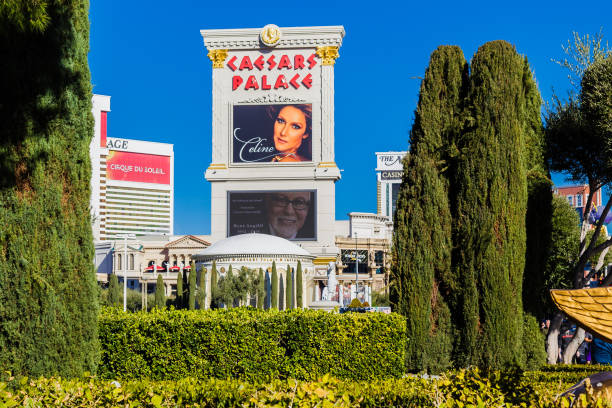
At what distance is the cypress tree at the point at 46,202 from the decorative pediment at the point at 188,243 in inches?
3609

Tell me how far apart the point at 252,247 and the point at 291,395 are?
49189 millimetres

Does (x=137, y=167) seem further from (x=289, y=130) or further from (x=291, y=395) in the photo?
(x=291, y=395)

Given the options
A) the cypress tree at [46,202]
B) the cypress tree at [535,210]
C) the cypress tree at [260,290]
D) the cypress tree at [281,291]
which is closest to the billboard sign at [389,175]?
the cypress tree at [281,291]

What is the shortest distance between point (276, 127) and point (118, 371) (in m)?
71.6

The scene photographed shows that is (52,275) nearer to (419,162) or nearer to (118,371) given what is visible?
(118,371)

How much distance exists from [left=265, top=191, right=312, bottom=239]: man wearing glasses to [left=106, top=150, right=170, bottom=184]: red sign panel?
10817cm

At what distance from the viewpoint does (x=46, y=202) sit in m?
8.30

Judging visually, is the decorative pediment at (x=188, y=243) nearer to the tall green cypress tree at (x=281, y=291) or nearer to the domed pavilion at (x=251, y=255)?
the domed pavilion at (x=251, y=255)

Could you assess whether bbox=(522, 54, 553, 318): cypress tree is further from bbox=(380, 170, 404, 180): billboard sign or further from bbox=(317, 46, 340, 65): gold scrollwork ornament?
bbox=(380, 170, 404, 180): billboard sign

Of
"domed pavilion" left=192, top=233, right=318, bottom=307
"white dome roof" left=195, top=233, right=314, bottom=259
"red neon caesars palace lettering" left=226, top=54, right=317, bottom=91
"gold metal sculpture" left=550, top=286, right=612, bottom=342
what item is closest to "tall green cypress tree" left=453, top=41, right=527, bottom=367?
"gold metal sculpture" left=550, top=286, right=612, bottom=342

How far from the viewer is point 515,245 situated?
40.6 ft

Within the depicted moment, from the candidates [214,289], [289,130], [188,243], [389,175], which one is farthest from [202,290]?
[389,175]

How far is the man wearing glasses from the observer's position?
79.1 meters

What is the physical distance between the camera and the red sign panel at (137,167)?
182 m
